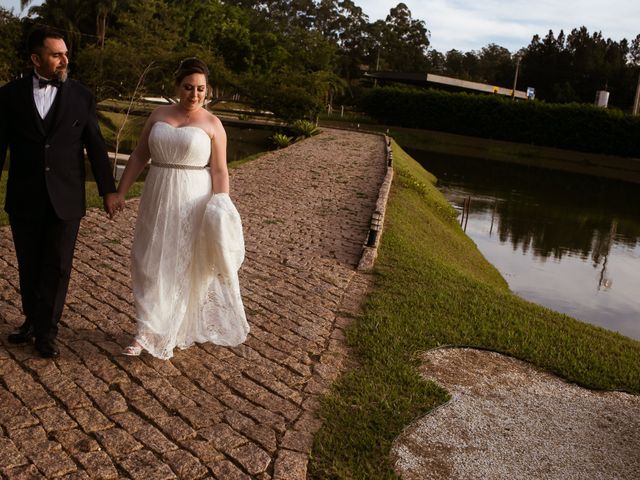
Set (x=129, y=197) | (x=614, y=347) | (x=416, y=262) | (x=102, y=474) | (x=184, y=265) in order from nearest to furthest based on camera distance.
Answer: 1. (x=102, y=474)
2. (x=184, y=265)
3. (x=614, y=347)
4. (x=416, y=262)
5. (x=129, y=197)

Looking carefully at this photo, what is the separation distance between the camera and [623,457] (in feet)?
13.5

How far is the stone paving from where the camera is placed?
3.38 m

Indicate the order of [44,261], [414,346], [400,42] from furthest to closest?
[400,42]
[414,346]
[44,261]

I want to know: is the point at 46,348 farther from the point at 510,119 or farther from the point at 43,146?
the point at 510,119

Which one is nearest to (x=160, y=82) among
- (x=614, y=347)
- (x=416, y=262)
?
(x=416, y=262)

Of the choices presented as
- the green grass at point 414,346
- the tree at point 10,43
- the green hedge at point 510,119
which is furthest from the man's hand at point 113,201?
the green hedge at point 510,119

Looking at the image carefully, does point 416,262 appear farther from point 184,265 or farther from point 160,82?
point 160,82

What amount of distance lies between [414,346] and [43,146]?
3.19 meters

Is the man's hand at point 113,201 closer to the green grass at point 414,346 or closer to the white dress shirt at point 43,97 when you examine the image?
the white dress shirt at point 43,97

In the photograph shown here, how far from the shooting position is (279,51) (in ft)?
151

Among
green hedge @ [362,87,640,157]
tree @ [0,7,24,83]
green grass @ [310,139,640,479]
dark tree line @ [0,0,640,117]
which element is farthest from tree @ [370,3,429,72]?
green grass @ [310,139,640,479]

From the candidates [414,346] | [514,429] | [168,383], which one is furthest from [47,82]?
[514,429]

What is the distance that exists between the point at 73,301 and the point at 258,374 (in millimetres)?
1903

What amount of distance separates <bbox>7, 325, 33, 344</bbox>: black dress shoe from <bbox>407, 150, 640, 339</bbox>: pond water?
8.75 meters
